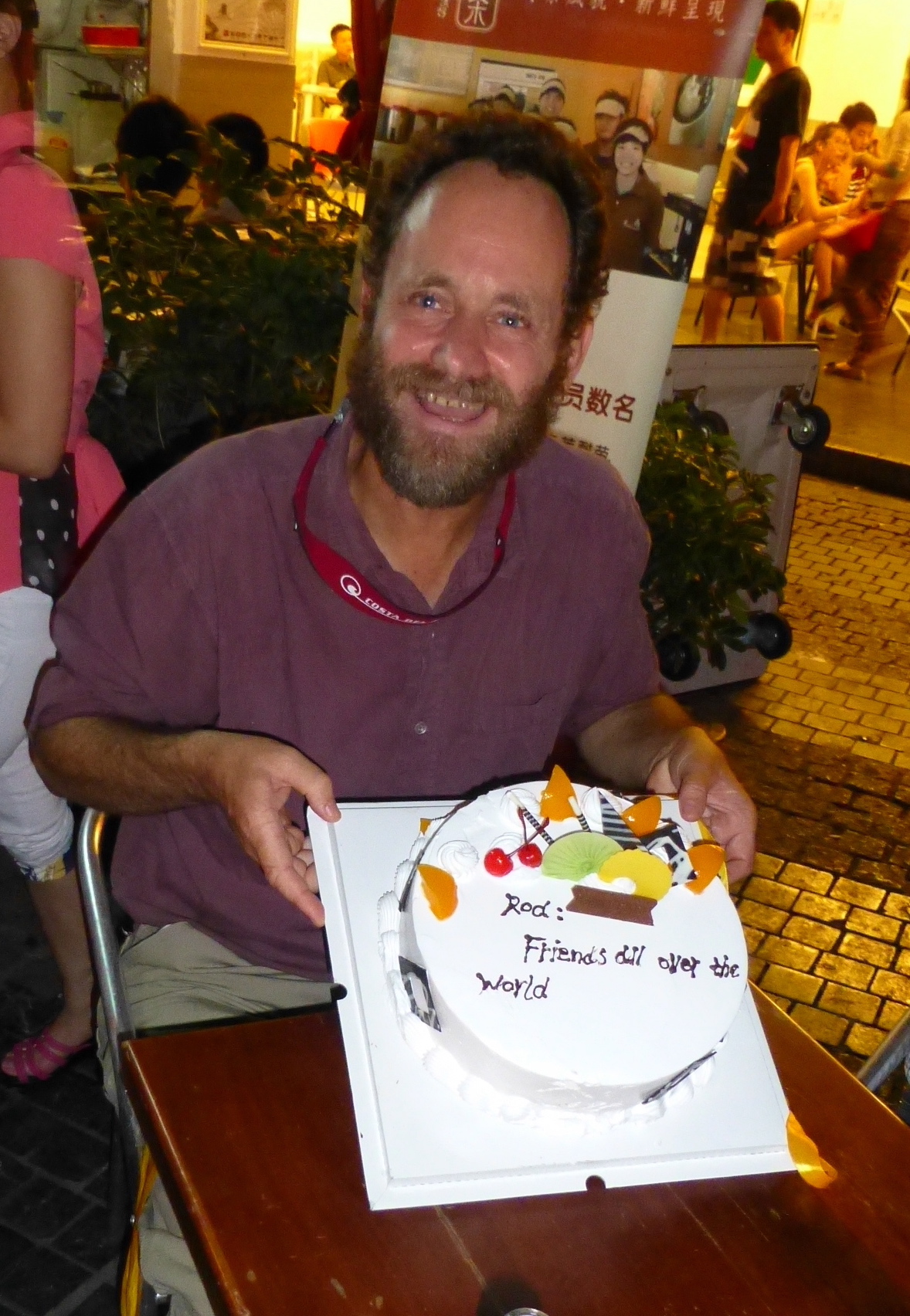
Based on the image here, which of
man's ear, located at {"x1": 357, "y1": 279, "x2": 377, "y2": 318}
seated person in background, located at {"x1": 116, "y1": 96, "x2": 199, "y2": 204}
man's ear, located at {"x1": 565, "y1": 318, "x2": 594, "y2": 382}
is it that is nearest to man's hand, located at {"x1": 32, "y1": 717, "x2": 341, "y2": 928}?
man's ear, located at {"x1": 357, "y1": 279, "x2": 377, "y2": 318}

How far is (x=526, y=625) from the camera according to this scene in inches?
76.4

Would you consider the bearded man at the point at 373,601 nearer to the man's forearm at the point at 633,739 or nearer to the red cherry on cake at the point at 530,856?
the man's forearm at the point at 633,739

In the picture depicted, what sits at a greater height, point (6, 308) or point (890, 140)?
point (890, 140)

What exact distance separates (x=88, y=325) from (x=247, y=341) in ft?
4.40

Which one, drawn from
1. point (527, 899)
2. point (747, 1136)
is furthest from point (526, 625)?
point (747, 1136)

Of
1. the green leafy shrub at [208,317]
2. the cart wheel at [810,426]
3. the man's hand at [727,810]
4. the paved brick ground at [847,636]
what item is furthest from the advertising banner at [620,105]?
the paved brick ground at [847,636]

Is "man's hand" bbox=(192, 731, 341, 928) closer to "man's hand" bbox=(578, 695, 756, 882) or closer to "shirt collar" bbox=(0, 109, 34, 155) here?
"man's hand" bbox=(578, 695, 756, 882)

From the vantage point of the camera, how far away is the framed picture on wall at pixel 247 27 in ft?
29.3

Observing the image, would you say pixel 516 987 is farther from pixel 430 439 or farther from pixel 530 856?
pixel 430 439

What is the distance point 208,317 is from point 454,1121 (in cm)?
282

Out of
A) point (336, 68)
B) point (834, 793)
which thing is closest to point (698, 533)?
point (834, 793)

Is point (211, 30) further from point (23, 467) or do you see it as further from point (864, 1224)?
point (864, 1224)

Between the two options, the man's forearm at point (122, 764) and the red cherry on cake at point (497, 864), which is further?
the man's forearm at point (122, 764)

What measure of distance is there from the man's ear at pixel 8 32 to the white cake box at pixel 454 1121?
1.58 m
